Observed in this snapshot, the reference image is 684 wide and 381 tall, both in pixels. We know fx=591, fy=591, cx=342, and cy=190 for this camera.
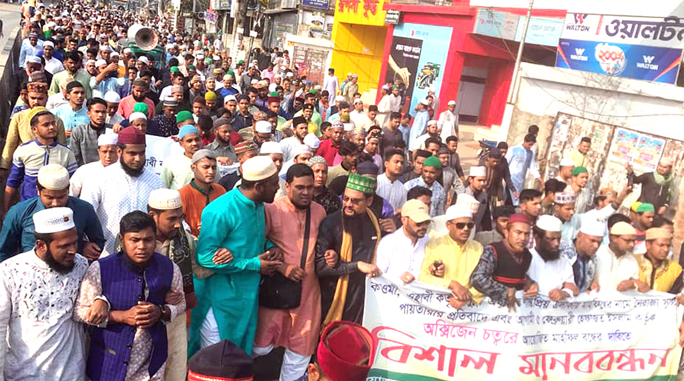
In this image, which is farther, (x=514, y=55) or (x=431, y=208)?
(x=514, y=55)

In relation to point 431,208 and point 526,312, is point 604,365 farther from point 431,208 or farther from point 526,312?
point 431,208

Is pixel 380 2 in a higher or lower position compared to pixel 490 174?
higher

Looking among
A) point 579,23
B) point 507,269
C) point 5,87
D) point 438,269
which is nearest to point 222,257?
point 438,269

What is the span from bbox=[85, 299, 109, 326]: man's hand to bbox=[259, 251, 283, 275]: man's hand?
1065 millimetres

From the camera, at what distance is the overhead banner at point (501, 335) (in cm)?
409

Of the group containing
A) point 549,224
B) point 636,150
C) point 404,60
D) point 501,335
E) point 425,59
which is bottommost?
point 501,335

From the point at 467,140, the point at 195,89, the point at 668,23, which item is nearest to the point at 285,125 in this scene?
the point at 195,89

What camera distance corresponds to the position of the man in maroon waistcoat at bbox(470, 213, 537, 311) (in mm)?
4094

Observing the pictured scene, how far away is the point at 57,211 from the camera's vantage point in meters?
3.04

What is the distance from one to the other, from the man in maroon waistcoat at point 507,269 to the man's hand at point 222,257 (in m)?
1.67

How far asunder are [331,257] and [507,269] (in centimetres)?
123

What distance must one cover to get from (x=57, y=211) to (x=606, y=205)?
4.55 meters

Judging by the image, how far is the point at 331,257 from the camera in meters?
4.05

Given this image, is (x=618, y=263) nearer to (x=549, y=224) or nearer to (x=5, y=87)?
(x=549, y=224)
